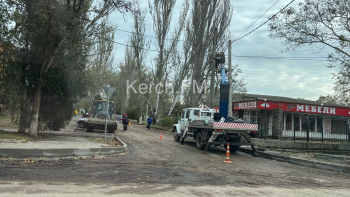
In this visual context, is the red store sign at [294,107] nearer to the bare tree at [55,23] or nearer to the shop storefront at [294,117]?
the shop storefront at [294,117]

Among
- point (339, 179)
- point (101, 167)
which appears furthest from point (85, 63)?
point (339, 179)

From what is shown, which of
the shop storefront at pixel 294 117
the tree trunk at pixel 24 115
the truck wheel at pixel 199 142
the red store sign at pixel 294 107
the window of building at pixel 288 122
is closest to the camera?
the tree trunk at pixel 24 115

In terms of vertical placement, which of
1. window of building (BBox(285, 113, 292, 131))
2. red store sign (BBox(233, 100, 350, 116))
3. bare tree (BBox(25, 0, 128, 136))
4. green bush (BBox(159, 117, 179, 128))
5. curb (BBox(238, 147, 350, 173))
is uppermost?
bare tree (BBox(25, 0, 128, 136))

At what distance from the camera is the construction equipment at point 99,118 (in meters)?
19.9

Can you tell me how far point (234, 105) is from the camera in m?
26.9

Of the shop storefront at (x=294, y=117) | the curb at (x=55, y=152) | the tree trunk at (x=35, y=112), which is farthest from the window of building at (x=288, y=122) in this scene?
the tree trunk at (x=35, y=112)

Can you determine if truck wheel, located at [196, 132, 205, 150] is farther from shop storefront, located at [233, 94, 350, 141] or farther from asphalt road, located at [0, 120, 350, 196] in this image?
shop storefront, located at [233, 94, 350, 141]

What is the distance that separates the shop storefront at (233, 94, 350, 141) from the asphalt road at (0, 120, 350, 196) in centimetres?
981

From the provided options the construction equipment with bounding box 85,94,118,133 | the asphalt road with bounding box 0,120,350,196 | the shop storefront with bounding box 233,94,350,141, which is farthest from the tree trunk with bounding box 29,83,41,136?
the shop storefront with bounding box 233,94,350,141

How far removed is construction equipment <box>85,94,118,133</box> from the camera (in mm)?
19866

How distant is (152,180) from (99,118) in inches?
612

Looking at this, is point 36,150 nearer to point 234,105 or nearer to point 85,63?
point 85,63

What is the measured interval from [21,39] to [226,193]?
11.1 meters

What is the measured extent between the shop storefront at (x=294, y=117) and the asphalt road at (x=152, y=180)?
9.81 meters
